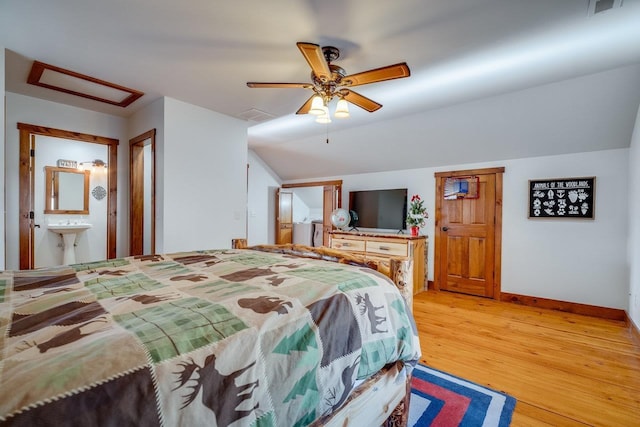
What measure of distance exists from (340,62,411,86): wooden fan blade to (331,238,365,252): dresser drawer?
3047 mm

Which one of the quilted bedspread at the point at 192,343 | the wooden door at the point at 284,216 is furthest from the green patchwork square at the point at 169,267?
the wooden door at the point at 284,216

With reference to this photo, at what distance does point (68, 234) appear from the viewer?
4.18 meters

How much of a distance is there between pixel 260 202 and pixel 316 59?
197 inches

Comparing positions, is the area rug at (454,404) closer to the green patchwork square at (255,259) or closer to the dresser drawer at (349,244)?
the green patchwork square at (255,259)

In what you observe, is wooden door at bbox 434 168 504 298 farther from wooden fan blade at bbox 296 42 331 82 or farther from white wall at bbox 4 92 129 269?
white wall at bbox 4 92 129 269

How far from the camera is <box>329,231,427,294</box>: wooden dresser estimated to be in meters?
4.30

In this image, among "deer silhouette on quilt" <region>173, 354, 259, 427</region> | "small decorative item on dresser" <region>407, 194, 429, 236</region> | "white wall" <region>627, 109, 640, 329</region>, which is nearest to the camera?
"deer silhouette on quilt" <region>173, 354, 259, 427</region>

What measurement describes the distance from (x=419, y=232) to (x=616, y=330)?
244 centimetres

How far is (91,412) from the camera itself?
0.55 m

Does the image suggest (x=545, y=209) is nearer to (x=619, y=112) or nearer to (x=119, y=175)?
(x=619, y=112)

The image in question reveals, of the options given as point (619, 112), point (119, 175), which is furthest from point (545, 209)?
point (119, 175)

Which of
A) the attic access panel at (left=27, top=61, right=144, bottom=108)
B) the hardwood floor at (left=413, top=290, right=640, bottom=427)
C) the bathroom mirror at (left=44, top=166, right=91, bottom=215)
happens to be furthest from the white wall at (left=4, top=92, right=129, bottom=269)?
the hardwood floor at (left=413, top=290, right=640, bottom=427)

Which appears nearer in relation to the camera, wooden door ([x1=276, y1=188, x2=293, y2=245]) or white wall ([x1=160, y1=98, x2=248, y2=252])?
white wall ([x1=160, y1=98, x2=248, y2=252])

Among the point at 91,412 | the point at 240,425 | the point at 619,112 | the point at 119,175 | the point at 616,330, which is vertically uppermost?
the point at 619,112
